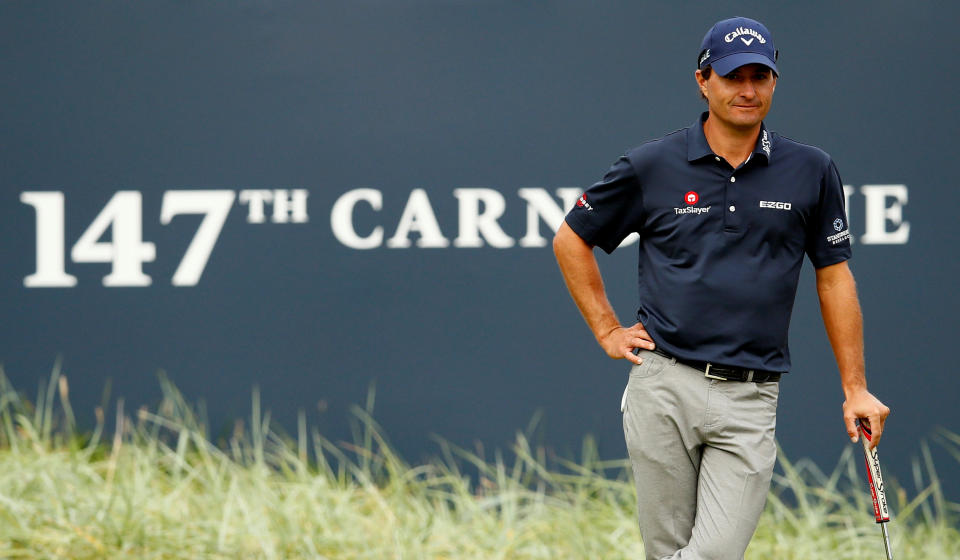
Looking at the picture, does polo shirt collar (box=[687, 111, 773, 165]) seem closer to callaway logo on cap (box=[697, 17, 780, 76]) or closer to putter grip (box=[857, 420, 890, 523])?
callaway logo on cap (box=[697, 17, 780, 76])

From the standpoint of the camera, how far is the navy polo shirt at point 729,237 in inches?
111

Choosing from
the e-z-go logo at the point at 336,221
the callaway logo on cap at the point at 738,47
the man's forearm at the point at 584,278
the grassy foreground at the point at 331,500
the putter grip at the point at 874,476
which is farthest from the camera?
the e-z-go logo at the point at 336,221

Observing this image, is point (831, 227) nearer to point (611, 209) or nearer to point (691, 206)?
point (691, 206)

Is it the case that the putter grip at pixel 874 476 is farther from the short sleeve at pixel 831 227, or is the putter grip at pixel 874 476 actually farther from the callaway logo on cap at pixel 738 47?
the callaway logo on cap at pixel 738 47

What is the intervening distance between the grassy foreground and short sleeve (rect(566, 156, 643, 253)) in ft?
5.01

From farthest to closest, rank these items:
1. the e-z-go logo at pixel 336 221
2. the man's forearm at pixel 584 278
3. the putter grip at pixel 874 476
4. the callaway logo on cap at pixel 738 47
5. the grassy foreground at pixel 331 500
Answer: the e-z-go logo at pixel 336 221 < the grassy foreground at pixel 331 500 < the man's forearm at pixel 584 278 < the putter grip at pixel 874 476 < the callaway logo on cap at pixel 738 47

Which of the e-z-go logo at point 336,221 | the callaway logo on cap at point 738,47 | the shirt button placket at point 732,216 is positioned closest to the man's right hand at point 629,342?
the shirt button placket at point 732,216

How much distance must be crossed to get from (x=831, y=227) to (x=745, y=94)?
0.45m

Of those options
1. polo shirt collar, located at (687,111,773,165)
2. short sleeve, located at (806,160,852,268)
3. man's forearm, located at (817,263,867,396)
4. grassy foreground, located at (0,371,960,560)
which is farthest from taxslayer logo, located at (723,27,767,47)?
grassy foreground, located at (0,371,960,560)

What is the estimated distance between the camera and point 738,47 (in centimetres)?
279

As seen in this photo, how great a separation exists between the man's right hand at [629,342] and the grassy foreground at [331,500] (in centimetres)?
131

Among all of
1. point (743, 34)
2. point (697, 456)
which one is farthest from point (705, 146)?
point (697, 456)

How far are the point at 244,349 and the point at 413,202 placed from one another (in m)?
0.99

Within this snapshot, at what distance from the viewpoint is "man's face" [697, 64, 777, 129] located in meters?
2.81
